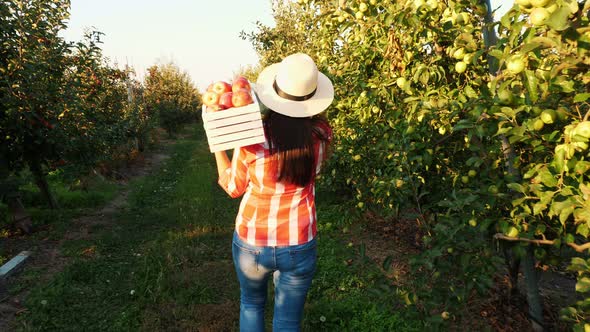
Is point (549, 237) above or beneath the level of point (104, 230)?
above

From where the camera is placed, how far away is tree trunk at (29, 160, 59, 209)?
18.3 feet

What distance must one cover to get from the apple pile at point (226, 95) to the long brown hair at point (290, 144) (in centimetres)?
19

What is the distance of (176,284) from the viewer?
12.4ft

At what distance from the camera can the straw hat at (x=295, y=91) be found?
1781 millimetres

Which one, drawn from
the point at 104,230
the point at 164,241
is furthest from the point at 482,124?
the point at 104,230

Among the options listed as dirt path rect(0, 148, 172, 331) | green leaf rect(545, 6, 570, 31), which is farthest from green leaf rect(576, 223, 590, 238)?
dirt path rect(0, 148, 172, 331)

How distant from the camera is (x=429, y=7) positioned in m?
2.08

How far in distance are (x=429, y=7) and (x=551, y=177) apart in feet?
3.65

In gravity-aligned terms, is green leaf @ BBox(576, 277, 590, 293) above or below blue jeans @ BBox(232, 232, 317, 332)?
above

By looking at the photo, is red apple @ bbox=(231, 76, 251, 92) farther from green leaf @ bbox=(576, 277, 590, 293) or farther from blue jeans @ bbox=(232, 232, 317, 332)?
green leaf @ bbox=(576, 277, 590, 293)

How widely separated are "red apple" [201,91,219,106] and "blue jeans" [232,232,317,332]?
79 centimetres

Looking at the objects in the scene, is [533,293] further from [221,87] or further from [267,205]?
[221,87]

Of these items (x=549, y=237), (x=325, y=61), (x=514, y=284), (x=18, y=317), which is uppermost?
(x=325, y=61)

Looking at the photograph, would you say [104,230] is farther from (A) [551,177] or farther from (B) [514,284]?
(A) [551,177]
